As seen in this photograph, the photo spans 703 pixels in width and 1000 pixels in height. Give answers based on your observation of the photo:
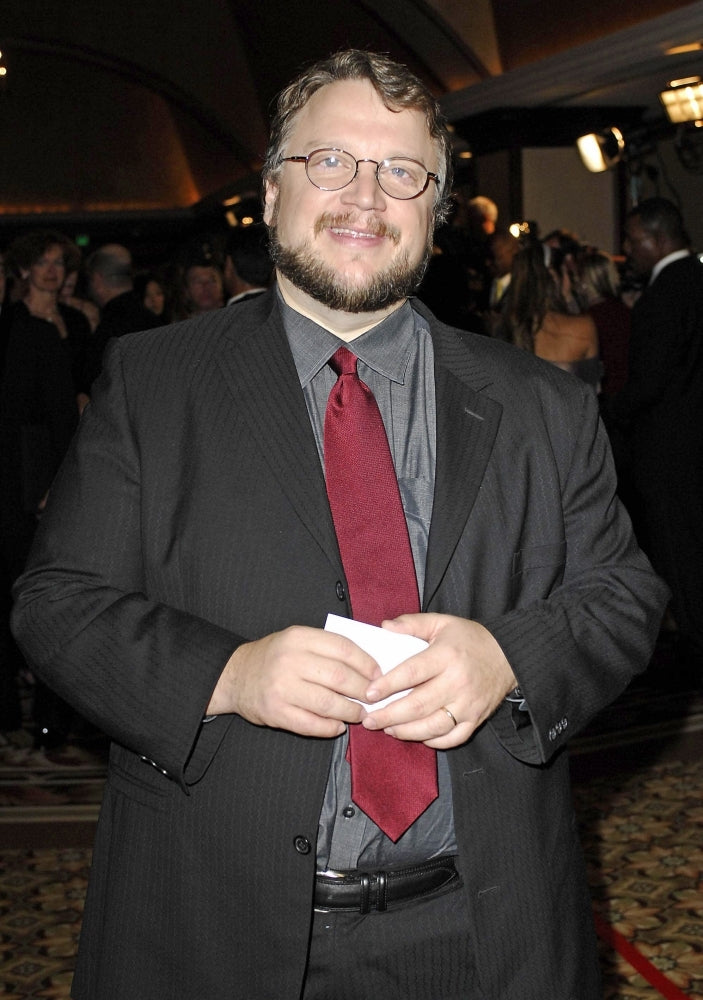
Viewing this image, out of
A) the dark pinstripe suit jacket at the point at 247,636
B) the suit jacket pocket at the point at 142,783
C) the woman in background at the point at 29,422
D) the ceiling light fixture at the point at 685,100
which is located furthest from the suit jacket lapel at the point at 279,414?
the ceiling light fixture at the point at 685,100

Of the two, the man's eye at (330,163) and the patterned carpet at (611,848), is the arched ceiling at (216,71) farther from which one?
the man's eye at (330,163)

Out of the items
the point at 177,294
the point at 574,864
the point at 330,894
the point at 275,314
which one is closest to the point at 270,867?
the point at 330,894

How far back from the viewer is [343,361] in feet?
5.09

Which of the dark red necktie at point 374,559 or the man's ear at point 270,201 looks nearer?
the dark red necktie at point 374,559

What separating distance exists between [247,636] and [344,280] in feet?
1.49

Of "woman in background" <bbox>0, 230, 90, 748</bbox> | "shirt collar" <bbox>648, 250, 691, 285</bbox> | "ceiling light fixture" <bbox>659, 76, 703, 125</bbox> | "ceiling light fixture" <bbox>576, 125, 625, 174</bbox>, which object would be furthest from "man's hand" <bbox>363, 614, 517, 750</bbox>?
"ceiling light fixture" <bbox>576, 125, 625, 174</bbox>

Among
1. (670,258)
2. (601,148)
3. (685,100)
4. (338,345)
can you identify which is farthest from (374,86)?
(601,148)

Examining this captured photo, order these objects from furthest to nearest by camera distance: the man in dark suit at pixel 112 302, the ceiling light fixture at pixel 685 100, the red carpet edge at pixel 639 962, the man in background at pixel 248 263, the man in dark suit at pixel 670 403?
the ceiling light fixture at pixel 685 100
the man in dark suit at pixel 112 302
the man in dark suit at pixel 670 403
the man in background at pixel 248 263
the red carpet edge at pixel 639 962

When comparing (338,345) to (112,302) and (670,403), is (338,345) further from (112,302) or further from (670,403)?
(112,302)

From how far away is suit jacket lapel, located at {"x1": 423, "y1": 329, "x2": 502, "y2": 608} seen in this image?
144 centimetres

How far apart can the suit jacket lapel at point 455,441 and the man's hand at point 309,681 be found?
0.21 metres

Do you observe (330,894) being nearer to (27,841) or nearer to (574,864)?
(574,864)

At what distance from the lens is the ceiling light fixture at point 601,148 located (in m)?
9.32

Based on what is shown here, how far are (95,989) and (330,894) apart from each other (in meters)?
0.33
